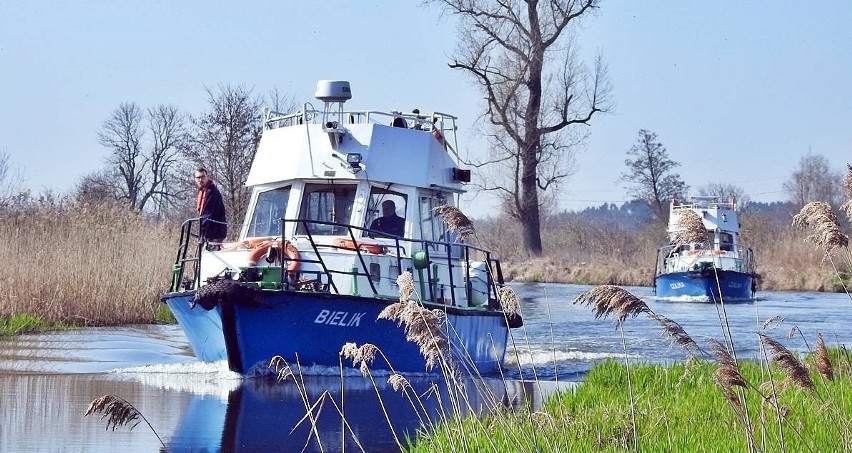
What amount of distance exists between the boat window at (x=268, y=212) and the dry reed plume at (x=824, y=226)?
1018 cm

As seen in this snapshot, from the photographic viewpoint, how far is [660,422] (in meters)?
9.14

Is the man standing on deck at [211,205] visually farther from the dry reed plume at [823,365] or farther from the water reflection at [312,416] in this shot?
the dry reed plume at [823,365]

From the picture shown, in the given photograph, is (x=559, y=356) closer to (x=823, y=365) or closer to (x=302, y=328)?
(x=302, y=328)

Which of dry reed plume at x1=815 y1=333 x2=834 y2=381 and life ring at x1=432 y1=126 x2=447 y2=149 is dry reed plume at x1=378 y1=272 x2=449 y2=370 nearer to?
dry reed plume at x1=815 y1=333 x2=834 y2=381

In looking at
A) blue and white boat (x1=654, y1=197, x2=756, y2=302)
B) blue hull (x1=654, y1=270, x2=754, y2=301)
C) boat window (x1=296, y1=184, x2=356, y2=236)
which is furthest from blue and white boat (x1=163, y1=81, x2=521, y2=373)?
blue hull (x1=654, y1=270, x2=754, y2=301)

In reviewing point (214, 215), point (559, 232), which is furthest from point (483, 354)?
point (559, 232)

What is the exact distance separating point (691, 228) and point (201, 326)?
9820 millimetres

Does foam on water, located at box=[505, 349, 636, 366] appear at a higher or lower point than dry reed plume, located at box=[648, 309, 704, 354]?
lower

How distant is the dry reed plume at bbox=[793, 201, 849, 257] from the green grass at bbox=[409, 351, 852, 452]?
2.50 ft

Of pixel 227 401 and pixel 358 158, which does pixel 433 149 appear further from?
pixel 227 401

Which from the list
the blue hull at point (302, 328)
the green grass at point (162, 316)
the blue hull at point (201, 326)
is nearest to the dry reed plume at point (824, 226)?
the blue hull at point (302, 328)

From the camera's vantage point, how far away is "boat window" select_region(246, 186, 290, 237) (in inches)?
649

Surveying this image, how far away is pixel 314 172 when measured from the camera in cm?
1630

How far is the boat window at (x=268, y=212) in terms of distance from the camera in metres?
16.5
